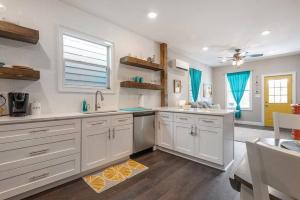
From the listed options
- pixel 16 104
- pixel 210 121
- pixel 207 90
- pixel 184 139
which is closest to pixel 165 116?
pixel 184 139

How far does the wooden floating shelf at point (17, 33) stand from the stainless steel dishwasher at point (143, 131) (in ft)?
6.50

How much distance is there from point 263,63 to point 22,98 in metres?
7.83

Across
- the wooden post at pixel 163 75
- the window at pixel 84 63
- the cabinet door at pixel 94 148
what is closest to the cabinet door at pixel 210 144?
the cabinet door at pixel 94 148

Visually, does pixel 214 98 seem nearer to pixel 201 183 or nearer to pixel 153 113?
pixel 153 113

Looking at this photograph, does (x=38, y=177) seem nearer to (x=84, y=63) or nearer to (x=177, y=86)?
(x=84, y=63)

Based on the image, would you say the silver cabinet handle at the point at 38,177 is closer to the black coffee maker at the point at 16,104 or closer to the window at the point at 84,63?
the black coffee maker at the point at 16,104

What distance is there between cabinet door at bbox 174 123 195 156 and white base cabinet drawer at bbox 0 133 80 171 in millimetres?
1830

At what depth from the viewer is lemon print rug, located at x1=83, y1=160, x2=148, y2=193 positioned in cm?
205

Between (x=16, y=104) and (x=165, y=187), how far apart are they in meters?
2.24

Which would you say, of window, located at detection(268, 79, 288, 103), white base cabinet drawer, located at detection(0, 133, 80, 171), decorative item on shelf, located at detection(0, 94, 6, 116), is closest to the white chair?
white base cabinet drawer, located at detection(0, 133, 80, 171)

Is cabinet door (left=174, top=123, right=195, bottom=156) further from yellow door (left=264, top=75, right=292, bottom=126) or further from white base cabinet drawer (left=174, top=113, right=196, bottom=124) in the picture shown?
yellow door (left=264, top=75, right=292, bottom=126)

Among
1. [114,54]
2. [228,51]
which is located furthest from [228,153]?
[228,51]

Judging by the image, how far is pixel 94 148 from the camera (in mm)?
2348

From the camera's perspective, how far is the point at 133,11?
9.15 feet
